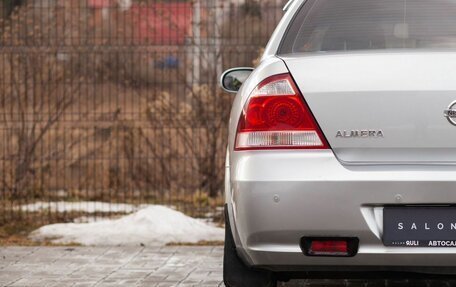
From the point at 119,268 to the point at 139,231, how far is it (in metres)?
1.89

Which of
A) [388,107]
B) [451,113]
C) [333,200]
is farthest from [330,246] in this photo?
[451,113]

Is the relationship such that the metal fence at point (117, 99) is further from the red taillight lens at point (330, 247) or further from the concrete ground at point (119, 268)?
the red taillight lens at point (330, 247)

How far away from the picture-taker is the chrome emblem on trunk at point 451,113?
5.15 m

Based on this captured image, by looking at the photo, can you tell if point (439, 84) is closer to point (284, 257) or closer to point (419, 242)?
point (419, 242)

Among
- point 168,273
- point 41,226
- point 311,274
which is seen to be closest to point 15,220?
point 41,226

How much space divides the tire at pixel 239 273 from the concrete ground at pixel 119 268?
1625mm

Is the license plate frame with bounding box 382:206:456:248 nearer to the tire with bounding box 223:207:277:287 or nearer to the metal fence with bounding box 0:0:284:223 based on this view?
the tire with bounding box 223:207:277:287

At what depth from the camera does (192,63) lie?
39.1 ft

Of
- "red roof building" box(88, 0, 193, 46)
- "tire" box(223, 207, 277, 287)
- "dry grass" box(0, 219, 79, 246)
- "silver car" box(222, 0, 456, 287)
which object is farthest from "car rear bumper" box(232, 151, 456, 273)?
"red roof building" box(88, 0, 193, 46)

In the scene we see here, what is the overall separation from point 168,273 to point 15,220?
11.7 feet

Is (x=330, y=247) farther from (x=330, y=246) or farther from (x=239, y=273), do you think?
(x=239, y=273)

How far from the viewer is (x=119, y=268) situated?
326 inches

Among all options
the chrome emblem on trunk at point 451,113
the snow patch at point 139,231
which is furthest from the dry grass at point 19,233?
the chrome emblem on trunk at point 451,113

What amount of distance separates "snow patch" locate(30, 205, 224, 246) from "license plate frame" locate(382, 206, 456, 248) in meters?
4.86
